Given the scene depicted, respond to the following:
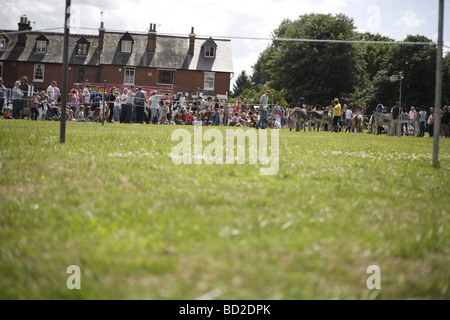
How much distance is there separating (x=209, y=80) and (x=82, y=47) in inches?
736

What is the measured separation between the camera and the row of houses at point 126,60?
60.3 meters

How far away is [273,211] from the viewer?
4.14 m

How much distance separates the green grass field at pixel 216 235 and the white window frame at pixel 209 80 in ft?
182

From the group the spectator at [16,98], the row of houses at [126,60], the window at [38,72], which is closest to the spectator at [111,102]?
the spectator at [16,98]

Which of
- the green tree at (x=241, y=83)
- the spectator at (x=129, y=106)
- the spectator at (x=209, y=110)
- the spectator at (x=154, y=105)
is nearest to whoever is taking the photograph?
the spectator at (x=129, y=106)

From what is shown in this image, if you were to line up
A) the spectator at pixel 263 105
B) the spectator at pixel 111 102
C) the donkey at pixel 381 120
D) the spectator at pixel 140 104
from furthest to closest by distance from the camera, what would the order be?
the donkey at pixel 381 120, the spectator at pixel 140 104, the spectator at pixel 111 102, the spectator at pixel 263 105

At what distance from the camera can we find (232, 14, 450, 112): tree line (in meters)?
62.5

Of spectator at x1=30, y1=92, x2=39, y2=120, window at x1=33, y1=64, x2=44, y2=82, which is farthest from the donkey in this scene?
window at x1=33, y1=64, x2=44, y2=82

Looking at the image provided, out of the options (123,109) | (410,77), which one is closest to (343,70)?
(410,77)

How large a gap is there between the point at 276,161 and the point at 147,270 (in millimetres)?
5723

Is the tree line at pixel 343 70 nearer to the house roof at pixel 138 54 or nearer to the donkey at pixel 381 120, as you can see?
the house roof at pixel 138 54
